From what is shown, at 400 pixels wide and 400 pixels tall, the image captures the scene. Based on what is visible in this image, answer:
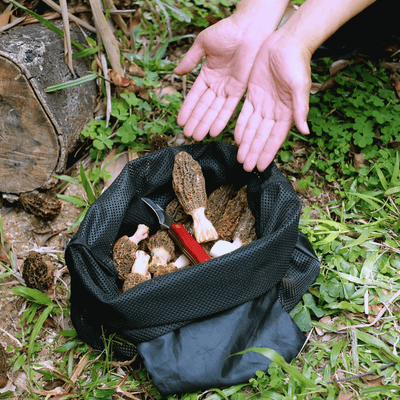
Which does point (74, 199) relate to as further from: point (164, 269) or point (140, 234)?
point (164, 269)

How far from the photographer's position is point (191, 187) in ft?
6.75

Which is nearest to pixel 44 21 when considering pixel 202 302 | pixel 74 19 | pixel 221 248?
pixel 74 19

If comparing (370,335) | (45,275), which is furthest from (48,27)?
(370,335)

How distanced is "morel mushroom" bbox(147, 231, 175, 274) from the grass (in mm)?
485

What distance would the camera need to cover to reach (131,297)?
153 cm

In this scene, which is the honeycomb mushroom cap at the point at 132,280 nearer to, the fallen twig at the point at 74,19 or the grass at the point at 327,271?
the grass at the point at 327,271

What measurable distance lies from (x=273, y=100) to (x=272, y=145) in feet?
0.91

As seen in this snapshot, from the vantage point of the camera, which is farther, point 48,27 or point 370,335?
point 48,27

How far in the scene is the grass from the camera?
1644 mm

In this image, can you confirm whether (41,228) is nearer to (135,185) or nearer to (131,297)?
(135,185)

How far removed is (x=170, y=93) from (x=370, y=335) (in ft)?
6.63

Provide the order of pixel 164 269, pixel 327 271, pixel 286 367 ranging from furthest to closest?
pixel 327 271 < pixel 164 269 < pixel 286 367

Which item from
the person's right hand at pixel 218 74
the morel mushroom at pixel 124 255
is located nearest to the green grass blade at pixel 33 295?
the morel mushroom at pixel 124 255

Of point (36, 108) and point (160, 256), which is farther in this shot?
point (36, 108)
